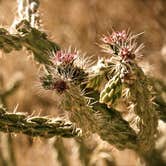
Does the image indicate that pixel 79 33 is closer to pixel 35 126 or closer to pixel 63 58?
pixel 35 126

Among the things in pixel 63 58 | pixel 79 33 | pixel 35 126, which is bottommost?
pixel 35 126

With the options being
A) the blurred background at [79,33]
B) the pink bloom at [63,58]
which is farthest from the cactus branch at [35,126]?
the blurred background at [79,33]

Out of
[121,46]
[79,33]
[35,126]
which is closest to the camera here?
[121,46]

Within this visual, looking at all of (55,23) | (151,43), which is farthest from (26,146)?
(151,43)

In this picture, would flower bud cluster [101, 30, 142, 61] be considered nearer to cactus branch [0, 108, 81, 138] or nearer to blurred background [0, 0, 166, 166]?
cactus branch [0, 108, 81, 138]

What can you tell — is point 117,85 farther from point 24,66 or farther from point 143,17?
point 24,66

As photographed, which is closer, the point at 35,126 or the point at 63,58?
the point at 63,58

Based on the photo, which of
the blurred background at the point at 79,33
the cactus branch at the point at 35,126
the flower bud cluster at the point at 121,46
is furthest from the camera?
the blurred background at the point at 79,33

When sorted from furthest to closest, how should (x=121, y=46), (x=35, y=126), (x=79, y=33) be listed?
(x=79, y=33), (x=35, y=126), (x=121, y=46)

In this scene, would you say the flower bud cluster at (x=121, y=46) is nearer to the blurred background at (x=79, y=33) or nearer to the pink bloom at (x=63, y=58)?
the pink bloom at (x=63, y=58)

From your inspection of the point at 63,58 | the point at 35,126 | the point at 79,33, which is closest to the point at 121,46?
the point at 63,58

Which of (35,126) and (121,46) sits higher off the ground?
(121,46)
